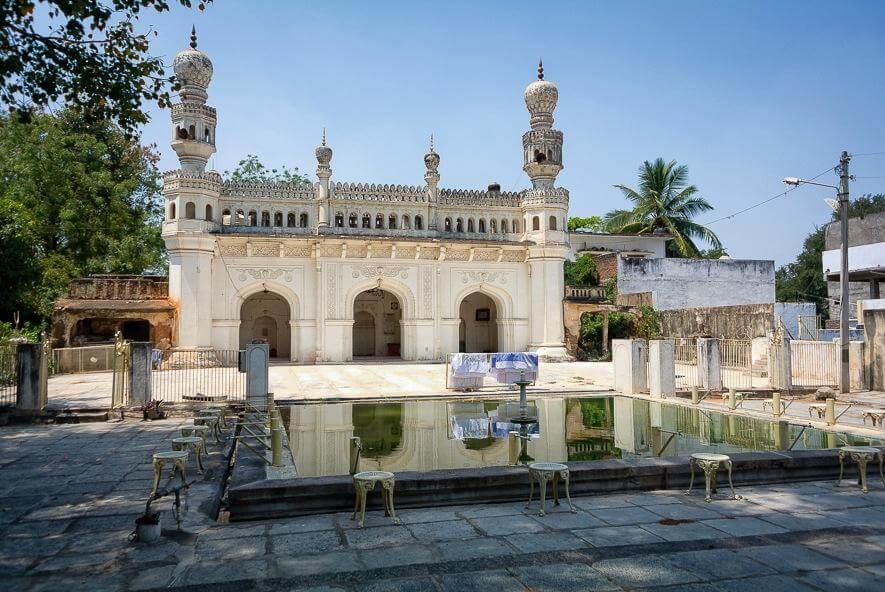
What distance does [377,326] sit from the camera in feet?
84.5

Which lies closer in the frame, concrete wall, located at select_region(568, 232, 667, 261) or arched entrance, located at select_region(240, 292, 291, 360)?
arched entrance, located at select_region(240, 292, 291, 360)

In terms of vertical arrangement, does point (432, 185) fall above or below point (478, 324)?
above

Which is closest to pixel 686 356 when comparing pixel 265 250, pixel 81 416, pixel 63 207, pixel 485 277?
pixel 485 277

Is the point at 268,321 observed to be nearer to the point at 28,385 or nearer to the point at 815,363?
the point at 28,385

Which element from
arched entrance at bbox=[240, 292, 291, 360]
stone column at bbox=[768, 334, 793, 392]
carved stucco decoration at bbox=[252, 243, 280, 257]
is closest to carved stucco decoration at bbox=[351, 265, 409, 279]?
carved stucco decoration at bbox=[252, 243, 280, 257]

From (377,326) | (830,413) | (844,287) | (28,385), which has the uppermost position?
(844,287)

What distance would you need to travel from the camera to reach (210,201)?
20234mm

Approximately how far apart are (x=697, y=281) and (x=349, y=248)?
1555 cm

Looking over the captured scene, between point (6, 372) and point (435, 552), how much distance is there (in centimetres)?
1002

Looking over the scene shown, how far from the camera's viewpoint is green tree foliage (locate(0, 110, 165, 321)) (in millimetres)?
23547

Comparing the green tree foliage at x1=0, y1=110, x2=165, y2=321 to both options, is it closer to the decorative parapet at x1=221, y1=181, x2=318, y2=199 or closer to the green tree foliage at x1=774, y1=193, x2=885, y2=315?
the decorative parapet at x1=221, y1=181, x2=318, y2=199

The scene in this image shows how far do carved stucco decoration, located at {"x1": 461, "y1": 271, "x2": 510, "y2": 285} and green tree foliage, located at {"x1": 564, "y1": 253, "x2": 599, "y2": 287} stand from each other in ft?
17.2

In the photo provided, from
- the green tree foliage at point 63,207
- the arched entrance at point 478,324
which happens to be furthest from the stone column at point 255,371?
the green tree foliage at point 63,207

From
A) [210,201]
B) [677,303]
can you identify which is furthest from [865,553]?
[677,303]
